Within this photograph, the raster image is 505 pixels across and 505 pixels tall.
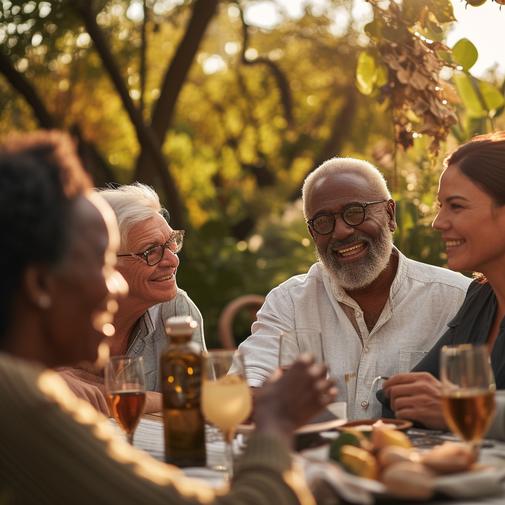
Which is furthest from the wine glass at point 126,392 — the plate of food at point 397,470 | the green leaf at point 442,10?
the green leaf at point 442,10

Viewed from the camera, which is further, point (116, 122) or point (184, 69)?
point (116, 122)

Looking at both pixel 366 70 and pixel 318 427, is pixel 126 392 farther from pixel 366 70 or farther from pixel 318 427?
pixel 366 70

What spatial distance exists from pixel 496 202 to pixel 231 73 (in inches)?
652

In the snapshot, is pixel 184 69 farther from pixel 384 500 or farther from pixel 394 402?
pixel 384 500

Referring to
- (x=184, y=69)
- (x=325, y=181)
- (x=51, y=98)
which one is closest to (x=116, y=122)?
(x=51, y=98)

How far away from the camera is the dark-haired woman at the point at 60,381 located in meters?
1.15

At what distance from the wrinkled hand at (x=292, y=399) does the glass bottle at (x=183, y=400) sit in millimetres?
340

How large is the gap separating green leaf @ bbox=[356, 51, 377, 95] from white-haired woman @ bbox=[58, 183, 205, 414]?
139 centimetres

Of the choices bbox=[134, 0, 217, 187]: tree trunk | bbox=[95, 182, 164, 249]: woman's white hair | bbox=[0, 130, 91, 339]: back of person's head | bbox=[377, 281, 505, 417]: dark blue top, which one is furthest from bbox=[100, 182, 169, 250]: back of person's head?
bbox=[134, 0, 217, 187]: tree trunk

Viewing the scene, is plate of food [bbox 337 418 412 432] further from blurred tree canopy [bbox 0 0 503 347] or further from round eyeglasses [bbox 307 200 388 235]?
blurred tree canopy [bbox 0 0 503 347]

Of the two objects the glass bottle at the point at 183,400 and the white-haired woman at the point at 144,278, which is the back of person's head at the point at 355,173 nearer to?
the white-haired woman at the point at 144,278

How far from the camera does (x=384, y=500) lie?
1.28m

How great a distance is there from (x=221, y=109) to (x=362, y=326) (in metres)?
16.2

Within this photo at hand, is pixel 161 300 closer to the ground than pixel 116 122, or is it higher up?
closer to the ground
